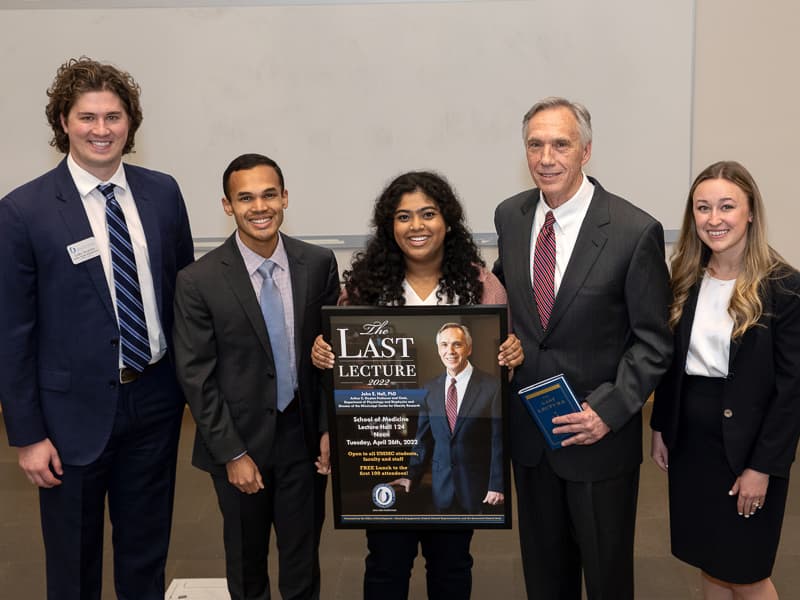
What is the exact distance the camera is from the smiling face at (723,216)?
2.40 m

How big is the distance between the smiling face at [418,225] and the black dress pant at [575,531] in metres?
0.78

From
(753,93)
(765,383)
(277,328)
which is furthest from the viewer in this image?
(753,93)

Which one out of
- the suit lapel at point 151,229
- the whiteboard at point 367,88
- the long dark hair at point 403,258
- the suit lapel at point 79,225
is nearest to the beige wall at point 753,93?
the whiteboard at point 367,88

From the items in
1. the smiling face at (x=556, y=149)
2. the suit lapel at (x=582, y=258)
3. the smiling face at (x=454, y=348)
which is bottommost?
the smiling face at (x=454, y=348)

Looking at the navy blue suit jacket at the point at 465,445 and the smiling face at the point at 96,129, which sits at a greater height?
the smiling face at the point at 96,129

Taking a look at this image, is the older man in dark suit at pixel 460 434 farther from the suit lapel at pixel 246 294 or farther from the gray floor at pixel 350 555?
the gray floor at pixel 350 555

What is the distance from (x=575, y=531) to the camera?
262 cm

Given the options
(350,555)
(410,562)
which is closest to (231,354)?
(410,562)

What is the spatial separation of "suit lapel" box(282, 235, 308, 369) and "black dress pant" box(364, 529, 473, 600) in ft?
2.14

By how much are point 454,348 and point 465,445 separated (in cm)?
32

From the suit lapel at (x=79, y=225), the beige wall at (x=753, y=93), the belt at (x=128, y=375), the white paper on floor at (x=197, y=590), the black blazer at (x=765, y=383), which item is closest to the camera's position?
the black blazer at (x=765, y=383)

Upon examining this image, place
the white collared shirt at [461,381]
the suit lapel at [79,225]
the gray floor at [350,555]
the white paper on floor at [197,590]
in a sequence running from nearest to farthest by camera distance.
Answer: the white collared shirt at [461,381], the suit lapel at [79,225], the white paper on floor at [197,590], the gray floor at [350,555]

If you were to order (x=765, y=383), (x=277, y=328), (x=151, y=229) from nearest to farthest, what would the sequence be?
(x=765, y=383), (x=277, y=328), (x=151, y=229)

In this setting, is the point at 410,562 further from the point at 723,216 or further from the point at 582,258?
the point at 723,216
